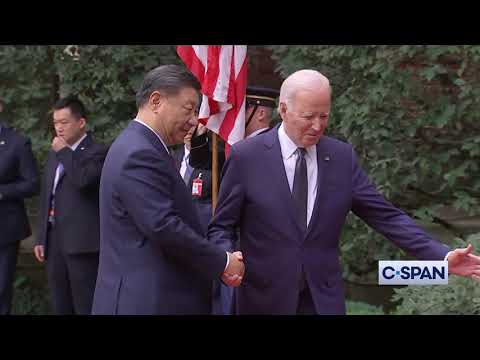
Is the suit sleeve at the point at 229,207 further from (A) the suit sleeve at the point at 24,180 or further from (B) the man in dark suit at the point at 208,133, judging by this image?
(A) the suit sleeve at the point at 24,180

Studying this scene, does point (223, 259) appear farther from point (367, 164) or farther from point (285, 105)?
point (367, 164)

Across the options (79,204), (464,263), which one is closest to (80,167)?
(79,204)

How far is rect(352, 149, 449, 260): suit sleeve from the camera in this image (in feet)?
13.9

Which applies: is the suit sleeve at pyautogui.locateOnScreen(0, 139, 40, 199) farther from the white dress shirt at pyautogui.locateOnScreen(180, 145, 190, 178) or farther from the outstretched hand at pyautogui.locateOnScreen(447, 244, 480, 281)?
the outstretched hand at pyautogui.locateOnScreen(447, 244, 480, 281)

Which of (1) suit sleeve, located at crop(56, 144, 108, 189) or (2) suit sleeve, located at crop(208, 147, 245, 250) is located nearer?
(2) suit sleeve, located at crop(208, 147, 245, 250)

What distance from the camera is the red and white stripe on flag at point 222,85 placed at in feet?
19.3

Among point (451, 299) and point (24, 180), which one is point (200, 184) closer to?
point (451, 299)

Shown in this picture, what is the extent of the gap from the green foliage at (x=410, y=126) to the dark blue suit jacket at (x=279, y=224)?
9.81 feet

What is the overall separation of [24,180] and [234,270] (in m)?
3.73

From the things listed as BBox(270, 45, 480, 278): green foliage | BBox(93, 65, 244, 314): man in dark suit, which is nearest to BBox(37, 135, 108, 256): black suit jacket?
BBox(270, 45, 480, 278): green foliage

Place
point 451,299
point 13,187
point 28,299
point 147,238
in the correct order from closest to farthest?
point 147,238 → point 451,299 → point 13,187 → point 28,299

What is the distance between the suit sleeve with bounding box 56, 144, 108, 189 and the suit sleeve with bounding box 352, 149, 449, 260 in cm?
277

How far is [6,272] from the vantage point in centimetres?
714
